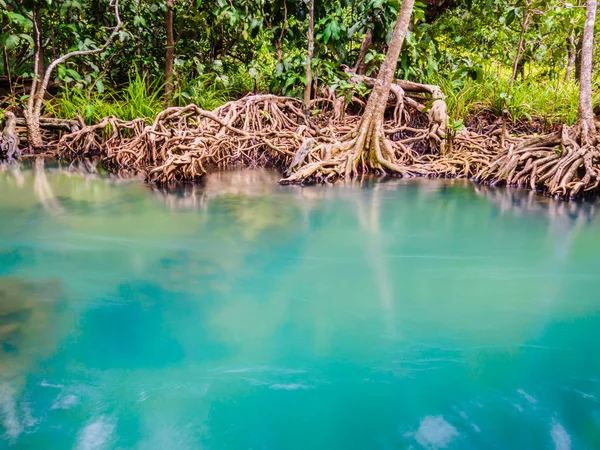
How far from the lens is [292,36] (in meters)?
7.44

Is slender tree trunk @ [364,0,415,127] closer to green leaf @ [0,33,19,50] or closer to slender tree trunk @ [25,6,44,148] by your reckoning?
green leaf @ [0,33,19,50]

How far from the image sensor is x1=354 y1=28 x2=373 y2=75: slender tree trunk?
7441mm

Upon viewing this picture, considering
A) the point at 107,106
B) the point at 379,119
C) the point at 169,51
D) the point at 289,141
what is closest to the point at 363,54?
the point at 289,141

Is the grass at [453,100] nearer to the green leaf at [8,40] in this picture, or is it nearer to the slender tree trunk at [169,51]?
the slender tree trunk at [169,51]

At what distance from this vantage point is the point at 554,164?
4.92 meters

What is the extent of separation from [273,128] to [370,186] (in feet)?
6.90

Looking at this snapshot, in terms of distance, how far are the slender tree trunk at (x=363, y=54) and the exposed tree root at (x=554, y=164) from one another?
2.83 metres

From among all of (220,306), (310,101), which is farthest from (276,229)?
(310,101)

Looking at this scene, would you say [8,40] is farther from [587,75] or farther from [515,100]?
[515,100]

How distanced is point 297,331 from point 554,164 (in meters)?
3.82

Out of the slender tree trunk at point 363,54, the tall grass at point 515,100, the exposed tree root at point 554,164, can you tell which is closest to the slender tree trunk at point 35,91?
the slender tree trunk at point 363,54

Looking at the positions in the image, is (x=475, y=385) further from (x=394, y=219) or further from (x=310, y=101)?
(x=310, y=101)

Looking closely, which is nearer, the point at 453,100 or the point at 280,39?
the point at 453,100

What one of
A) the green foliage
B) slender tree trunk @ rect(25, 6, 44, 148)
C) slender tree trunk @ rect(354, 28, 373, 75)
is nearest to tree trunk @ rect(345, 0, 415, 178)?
slender tree trunk @ rect(354, 28, 373, 75)
